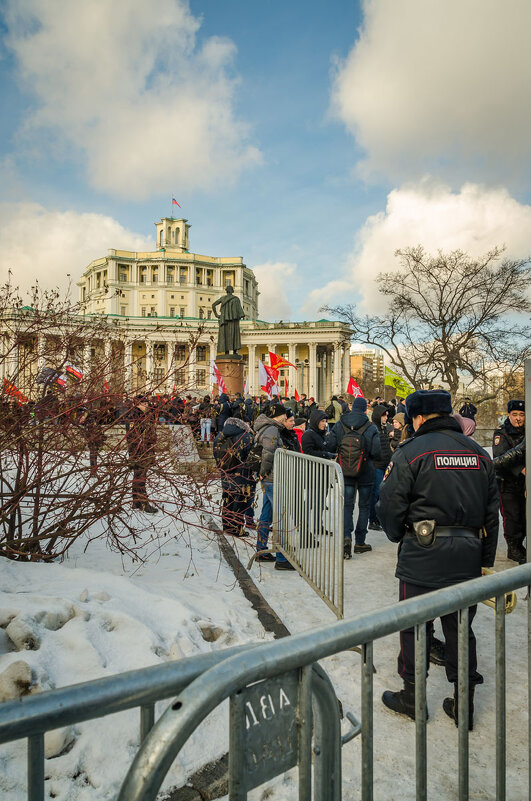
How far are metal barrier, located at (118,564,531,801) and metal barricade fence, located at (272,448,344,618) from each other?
285 centimetres

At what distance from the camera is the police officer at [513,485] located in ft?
21.6

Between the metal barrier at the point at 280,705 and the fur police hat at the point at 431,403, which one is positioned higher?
the fur police hat at the point at 431,403

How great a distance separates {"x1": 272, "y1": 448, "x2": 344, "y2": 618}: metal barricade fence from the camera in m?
4.70

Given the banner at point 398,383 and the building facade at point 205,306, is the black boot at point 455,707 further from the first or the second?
the building facade at point 205,306

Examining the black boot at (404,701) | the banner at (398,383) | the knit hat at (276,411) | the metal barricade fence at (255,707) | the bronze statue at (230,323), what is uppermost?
the bronze statue at (230,323)

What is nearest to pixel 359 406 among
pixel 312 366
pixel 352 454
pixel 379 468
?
pixel 352 454

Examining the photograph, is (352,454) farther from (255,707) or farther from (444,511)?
(255,707)

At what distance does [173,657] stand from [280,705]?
2563mm

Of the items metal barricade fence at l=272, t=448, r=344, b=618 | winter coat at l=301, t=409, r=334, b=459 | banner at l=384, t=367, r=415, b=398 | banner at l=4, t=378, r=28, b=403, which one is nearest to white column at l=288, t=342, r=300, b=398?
banner at l=384, t=367, r=415, b=398

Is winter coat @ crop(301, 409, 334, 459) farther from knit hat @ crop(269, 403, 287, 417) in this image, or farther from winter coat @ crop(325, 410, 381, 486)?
knit hat @ crop(269, 403, 287, 417)

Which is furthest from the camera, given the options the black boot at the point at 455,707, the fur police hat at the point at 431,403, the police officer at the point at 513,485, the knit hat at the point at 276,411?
the knit hat at the point at 276,411

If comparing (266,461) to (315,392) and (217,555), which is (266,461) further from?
(315,392)

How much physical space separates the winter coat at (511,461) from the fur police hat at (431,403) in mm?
3316

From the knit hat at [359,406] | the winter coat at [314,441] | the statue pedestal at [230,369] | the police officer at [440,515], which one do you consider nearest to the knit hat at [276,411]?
the winter coat at [314,441]
